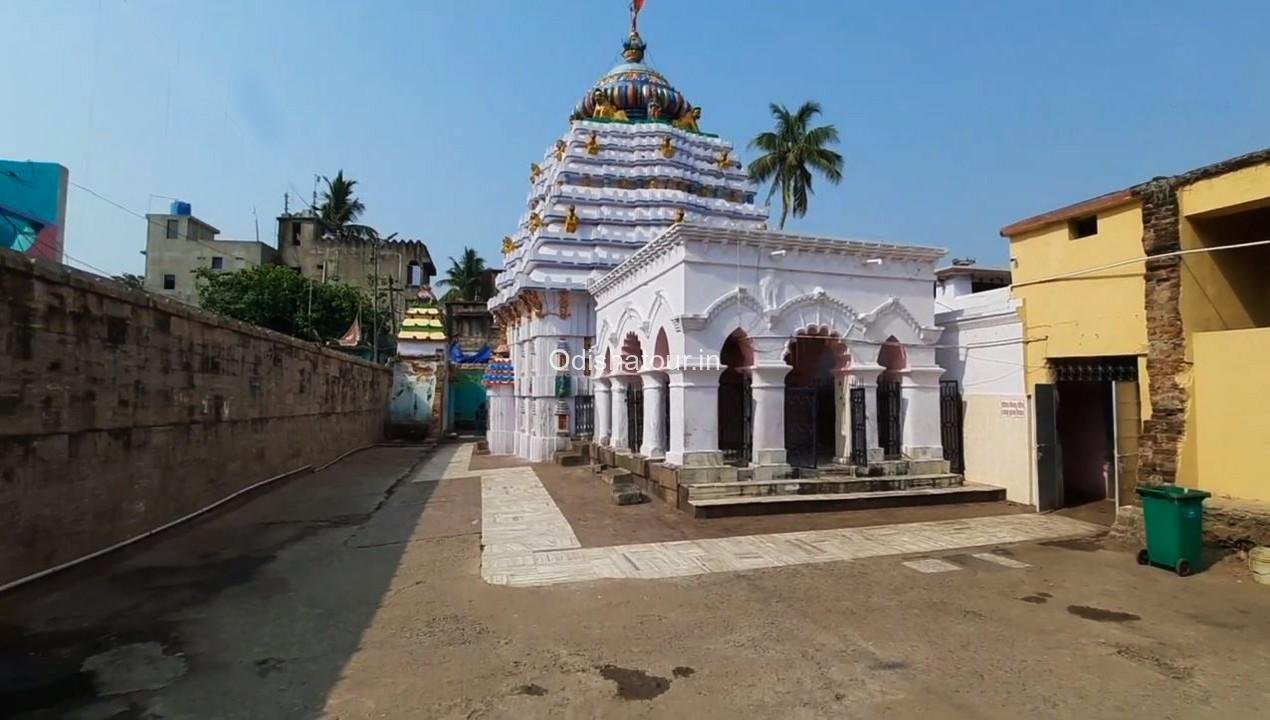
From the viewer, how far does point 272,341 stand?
12922 mm

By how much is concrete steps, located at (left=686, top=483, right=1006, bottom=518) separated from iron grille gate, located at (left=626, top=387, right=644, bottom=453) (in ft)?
13.3

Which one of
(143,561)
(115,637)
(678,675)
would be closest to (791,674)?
(678,675)

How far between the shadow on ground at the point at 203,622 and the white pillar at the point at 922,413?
855cm

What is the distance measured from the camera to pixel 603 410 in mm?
15391

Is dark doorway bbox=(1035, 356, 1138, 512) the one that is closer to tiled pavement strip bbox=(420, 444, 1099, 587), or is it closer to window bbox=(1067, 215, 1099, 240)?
tiled pavement strip bbox=(420, 444, 1099, 587)

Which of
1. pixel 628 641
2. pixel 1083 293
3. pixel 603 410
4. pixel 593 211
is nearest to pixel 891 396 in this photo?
pixel 1083 293

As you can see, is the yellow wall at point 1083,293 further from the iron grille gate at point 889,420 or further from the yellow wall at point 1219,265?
the iron grille gate at point 889,420

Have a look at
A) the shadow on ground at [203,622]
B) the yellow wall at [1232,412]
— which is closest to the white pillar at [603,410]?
the shadow on ground at [203,622]

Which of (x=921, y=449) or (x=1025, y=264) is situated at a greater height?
(x=1025, y=264)

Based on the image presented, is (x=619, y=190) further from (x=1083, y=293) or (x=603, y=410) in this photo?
(x=1083, y=293)

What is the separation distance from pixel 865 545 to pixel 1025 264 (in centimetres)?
565

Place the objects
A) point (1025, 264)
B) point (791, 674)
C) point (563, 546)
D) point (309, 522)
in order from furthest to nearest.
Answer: point (1025, 264)
point (309, 522)
point (563, 546)
point (791, 674)

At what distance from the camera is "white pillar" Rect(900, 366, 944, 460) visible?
11.6 meters

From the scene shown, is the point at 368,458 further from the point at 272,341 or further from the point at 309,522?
the point at 309,522
